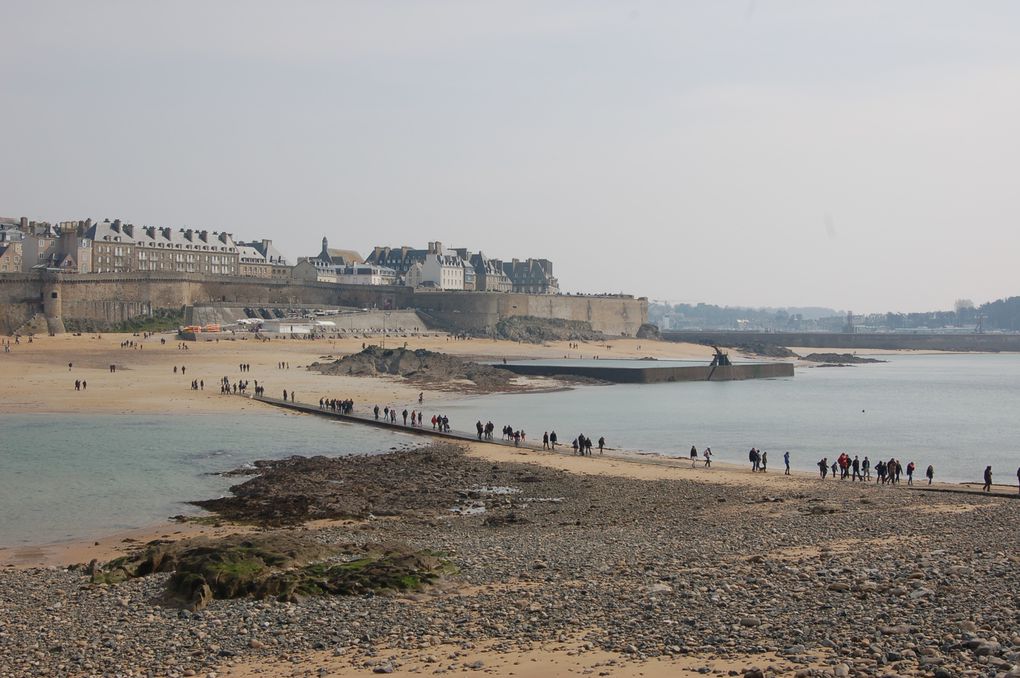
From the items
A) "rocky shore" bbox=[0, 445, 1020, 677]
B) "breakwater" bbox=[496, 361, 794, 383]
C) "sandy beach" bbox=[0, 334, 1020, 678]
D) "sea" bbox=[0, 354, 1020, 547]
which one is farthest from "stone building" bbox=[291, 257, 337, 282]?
"rocky shore" bbox=[0, 445, 1020, 677]

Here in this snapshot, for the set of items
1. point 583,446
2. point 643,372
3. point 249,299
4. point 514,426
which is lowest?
point 514,426

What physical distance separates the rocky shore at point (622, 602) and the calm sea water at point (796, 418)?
12459 mm

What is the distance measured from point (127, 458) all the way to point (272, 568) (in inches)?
611

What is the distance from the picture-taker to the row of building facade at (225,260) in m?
90.4

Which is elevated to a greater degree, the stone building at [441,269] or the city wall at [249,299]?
the stone building at [441,269]

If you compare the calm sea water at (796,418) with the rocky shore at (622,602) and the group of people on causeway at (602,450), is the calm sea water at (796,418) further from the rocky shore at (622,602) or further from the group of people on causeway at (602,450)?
the rocky shore at (622,602)

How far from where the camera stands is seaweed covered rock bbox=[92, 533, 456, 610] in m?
14.0

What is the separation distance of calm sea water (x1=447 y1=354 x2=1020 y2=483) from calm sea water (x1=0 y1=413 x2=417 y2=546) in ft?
24.3

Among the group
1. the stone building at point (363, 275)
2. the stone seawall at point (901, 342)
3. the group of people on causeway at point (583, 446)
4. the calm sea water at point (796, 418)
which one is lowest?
the calm sea water at point (796, 418)

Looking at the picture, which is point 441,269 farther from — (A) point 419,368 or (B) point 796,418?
(B) point 796,418

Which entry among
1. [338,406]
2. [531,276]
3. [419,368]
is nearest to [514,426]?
[338,406]

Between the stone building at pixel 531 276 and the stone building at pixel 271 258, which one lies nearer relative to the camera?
the stone building at pixel 271 258

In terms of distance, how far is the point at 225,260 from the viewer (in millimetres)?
105750

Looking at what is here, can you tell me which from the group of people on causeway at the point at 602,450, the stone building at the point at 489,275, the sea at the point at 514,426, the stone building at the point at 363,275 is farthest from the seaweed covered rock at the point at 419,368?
the stone building at the point at 489,275
